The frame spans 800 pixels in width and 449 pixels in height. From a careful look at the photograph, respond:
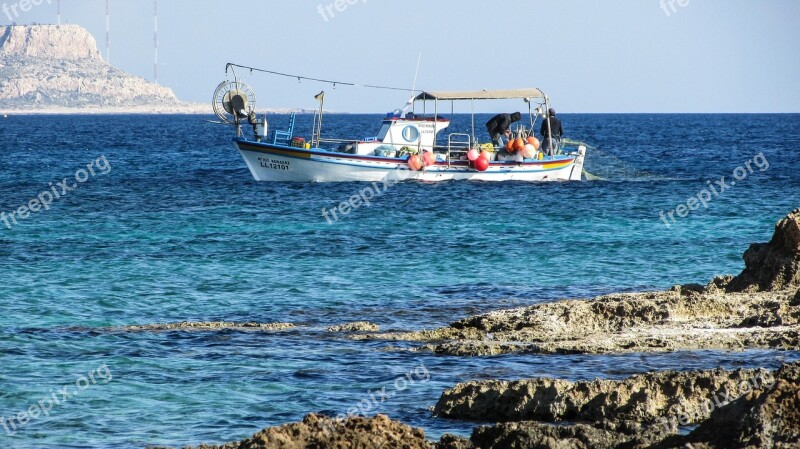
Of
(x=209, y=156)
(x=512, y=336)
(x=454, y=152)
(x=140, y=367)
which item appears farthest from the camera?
(x=209, y=156)

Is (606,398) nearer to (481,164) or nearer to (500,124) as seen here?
(481,164)

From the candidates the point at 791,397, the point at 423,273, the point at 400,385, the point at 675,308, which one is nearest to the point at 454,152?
the point at 423,273

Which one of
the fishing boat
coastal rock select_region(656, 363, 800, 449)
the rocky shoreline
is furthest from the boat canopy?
coastal rock select_region(656, 363, 800, 449)

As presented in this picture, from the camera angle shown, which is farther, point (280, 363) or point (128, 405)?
point (280, 363)

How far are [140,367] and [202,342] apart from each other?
1316 mm

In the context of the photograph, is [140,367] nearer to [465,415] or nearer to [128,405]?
[128,405]

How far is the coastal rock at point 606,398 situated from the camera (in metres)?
8.67

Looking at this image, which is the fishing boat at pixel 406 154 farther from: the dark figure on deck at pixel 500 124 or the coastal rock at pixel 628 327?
the coastal rock at pixel 628 327

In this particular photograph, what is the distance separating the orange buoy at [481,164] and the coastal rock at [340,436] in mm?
27314

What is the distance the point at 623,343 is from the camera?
11.6m

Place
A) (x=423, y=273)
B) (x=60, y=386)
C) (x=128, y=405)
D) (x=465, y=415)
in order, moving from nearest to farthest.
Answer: (x=465, y=415)
(x=128, y=405)
(x=60, y=386)
(x=423, y=273)

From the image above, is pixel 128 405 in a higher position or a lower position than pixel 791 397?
lower

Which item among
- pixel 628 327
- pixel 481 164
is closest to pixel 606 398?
pixel 628 327

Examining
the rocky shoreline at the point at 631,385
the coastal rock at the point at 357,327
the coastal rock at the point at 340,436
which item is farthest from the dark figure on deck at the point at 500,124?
the coastal rock at the point at 340,436
